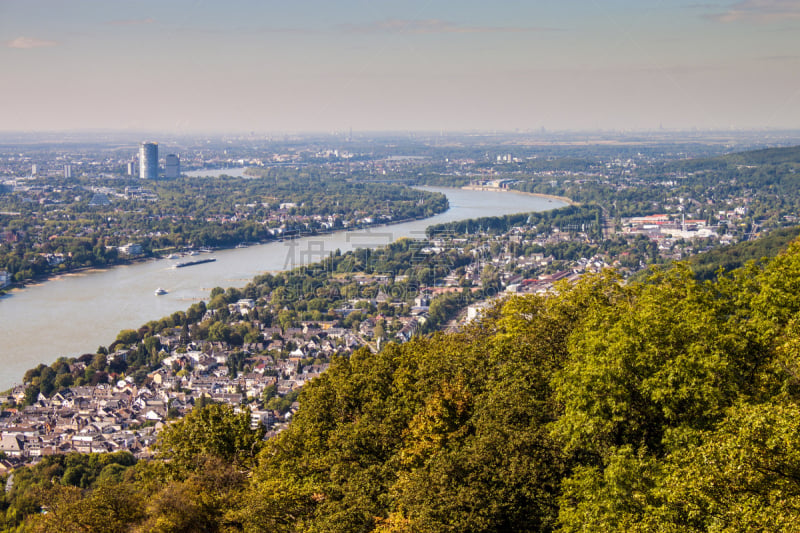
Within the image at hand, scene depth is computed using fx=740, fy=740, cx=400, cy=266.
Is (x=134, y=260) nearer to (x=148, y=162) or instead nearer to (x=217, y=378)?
(x=217, y=378)

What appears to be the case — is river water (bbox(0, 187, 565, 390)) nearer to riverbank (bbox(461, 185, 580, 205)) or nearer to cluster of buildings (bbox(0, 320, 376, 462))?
cluster of buildings (bbox(0, 320, 376, 462))

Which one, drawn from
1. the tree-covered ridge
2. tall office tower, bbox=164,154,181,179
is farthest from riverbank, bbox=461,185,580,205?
the tree-covered ridge

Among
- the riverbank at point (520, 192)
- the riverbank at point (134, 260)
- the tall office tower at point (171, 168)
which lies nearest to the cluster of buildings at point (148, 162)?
the tall office tower at point (171, 168)

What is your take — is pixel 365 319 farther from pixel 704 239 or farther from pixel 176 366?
pixel 704 239

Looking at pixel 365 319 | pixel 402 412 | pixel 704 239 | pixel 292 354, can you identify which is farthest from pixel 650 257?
pixel 402 412

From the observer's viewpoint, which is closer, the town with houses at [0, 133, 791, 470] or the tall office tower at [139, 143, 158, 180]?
the town with houses at [0, 133, 791, 470]

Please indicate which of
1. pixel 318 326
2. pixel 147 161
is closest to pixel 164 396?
pixel 318 326
